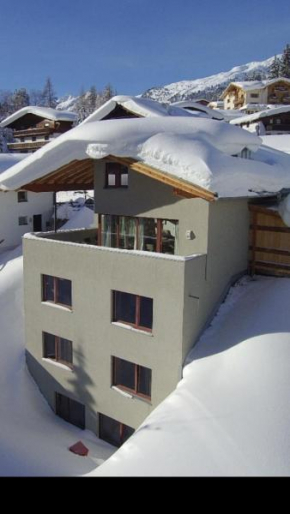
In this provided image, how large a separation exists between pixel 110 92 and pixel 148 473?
107 m

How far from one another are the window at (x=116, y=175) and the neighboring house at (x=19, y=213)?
53.1 ft

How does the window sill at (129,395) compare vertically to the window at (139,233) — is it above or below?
below

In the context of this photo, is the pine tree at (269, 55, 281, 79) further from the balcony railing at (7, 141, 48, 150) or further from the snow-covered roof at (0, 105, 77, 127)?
the balcony railing at (7, 141, 48, 150)

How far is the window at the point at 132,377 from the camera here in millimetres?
12344

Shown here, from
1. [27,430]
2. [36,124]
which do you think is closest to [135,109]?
[27,430]

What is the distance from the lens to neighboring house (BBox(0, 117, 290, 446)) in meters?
11.6

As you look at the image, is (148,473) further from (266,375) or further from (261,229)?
(261,229)

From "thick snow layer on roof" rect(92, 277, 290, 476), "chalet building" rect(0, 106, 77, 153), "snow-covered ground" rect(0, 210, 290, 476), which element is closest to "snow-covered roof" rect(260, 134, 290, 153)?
"snow-covered ground" rect(0, 210, 290, 476)

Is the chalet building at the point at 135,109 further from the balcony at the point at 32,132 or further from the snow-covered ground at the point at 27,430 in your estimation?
the balcony at the point at 32,132

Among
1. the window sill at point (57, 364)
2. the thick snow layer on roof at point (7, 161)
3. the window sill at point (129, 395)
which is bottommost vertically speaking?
the window sill at point (129, 395)

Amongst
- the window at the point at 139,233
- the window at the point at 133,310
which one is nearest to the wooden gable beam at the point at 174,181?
the window at the point at 139,233

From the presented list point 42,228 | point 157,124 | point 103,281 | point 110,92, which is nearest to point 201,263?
point 103,281

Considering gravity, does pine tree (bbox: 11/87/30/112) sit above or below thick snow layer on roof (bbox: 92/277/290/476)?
above

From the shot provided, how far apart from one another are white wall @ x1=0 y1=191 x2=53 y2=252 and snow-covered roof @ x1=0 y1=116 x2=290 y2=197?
1600 centimetres
